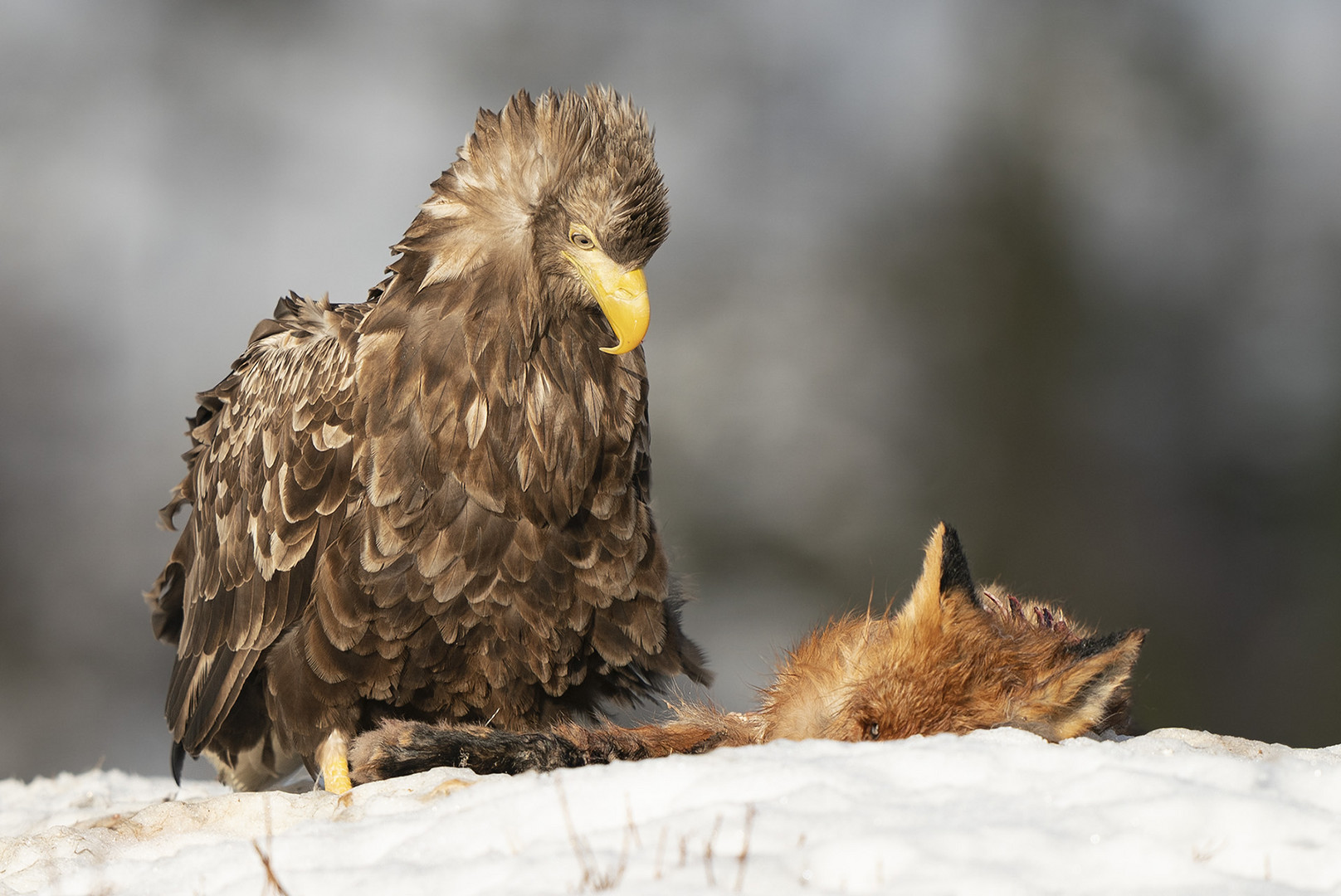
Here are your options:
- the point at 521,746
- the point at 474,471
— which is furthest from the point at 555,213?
the point at 521,746

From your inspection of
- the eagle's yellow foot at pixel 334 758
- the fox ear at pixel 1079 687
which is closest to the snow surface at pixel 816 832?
the fox ear at pixel 1079 687

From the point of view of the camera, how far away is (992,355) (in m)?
15.8

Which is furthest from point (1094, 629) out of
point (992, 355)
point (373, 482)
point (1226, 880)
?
point (992, 355)

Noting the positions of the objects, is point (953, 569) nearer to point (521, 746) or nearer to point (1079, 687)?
point (1079, 687)

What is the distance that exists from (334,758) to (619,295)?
1.83 meters

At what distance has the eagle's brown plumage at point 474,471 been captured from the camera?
351 cm

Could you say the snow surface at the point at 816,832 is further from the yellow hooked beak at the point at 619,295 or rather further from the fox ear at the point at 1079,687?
the yellow hooked beak at the point at 619,295

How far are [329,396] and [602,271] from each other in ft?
3.35

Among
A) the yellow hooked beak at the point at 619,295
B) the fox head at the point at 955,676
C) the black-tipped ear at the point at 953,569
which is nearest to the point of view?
the fox head at the point at 955,676

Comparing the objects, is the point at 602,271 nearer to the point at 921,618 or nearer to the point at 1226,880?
the point at 921,618

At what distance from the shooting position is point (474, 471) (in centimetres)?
351

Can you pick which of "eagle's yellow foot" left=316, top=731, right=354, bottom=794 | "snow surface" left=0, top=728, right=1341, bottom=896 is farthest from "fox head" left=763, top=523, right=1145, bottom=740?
"eagle's yellow foot" left=316, top=731, right=354, bottom=794

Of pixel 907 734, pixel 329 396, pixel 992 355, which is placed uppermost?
pixel 992 355

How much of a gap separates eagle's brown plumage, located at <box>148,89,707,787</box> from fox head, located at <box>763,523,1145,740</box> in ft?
4.33
